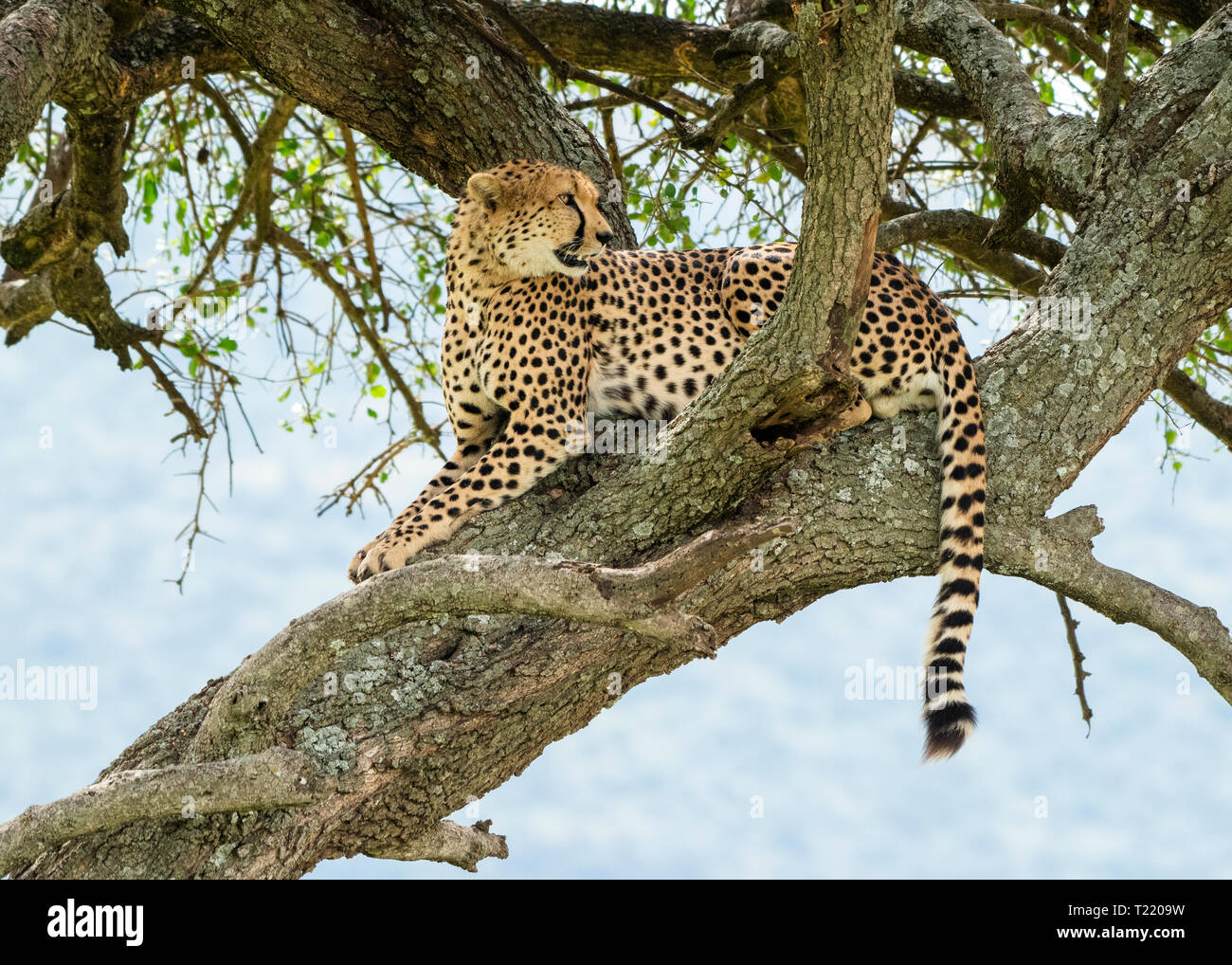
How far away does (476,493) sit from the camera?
5445 mm

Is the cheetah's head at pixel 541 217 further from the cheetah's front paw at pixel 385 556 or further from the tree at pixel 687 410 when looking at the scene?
the cheetah's front paw at pixel 385 556

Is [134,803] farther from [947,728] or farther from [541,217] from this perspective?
[541,217]

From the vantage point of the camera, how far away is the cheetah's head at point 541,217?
5.98 meters

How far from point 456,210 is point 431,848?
3112 millimetres

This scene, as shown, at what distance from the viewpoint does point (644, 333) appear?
240 inches

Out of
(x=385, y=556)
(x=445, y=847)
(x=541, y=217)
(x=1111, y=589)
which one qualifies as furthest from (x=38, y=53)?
(x=1111, y=589)

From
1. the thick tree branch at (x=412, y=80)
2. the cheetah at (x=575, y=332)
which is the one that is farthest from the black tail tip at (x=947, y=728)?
the thick tree branch at (x=412, y=80)

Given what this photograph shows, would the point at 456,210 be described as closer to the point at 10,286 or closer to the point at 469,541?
the point at 469,541

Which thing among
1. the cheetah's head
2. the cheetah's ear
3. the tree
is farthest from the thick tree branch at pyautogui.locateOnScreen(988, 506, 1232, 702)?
the cheetah's ear

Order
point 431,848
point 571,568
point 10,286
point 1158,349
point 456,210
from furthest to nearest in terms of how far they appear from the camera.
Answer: point 10,286 → point 456,210 → point 1158,349 → point 431,848 → point 571,568

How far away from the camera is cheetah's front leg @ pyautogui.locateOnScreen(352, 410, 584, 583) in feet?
17.3

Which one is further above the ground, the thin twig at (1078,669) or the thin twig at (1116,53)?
the thin twig at (1116,53)

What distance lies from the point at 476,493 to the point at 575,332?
1.01 meters
